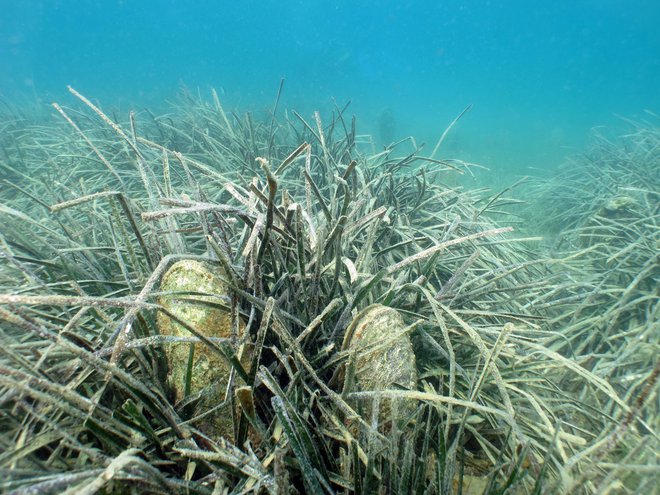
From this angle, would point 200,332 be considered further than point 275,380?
Yes

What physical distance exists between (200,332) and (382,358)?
23.5 inches

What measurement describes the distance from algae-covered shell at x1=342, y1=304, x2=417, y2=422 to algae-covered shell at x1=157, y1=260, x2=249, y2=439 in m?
0.38

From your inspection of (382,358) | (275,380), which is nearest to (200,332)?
(275,380)

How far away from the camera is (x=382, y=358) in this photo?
117cm

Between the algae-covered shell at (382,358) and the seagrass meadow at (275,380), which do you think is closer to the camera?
the seagrass meadow at (275,380)

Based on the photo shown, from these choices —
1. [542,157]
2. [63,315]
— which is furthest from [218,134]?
[542,157]

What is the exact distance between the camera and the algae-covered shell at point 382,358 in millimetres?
1133

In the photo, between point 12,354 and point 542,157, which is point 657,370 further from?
point 542,157

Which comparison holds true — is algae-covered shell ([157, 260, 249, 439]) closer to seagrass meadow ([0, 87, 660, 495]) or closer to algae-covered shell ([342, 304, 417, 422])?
seagrass meadow ([0, 87, 660, 495])

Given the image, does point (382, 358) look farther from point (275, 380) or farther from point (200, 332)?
point (200, 332)

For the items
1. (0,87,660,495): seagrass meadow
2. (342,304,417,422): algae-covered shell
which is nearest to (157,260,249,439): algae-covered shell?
(0,87,660,495): seagrass meadow

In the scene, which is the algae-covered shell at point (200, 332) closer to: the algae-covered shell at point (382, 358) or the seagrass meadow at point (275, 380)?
the seagrass meadow at point (275, 380)

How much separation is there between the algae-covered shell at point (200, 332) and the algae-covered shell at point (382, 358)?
381 millimetres

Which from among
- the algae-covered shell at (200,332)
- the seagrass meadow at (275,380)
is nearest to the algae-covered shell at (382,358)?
the seagrass meadow at (275,380)
